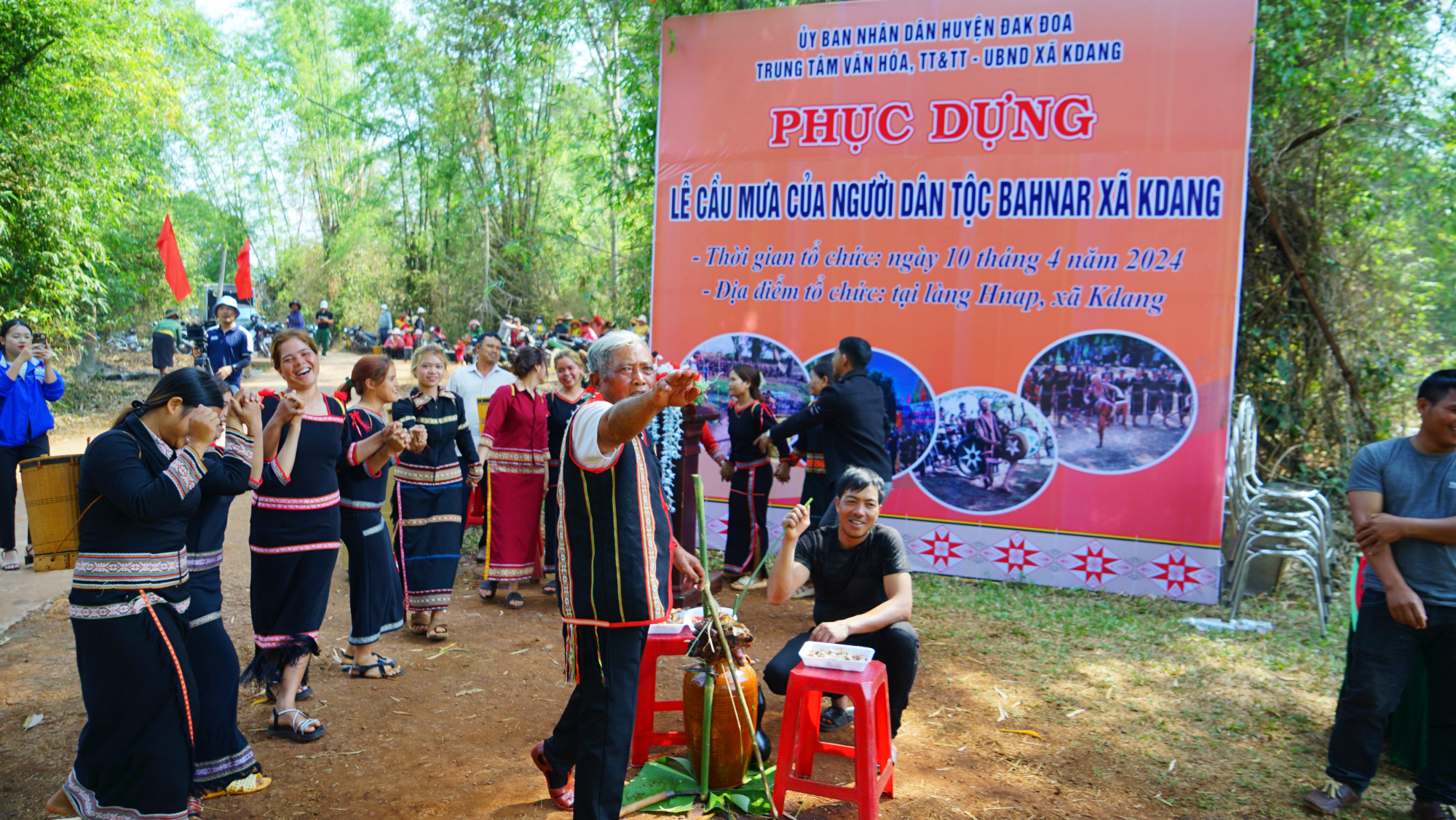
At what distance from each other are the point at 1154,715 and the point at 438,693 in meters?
3.51

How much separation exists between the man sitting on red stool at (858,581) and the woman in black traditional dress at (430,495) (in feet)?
7.60

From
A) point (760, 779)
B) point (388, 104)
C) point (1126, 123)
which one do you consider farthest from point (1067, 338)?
Result: point (388, 104)

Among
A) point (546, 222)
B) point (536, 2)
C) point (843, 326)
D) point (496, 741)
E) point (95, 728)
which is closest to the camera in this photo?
point (95, 728)

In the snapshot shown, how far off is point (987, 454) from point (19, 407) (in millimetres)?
6690

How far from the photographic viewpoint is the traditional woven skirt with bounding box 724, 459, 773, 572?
705 cm

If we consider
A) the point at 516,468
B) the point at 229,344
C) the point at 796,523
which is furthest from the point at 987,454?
the point at 229,344

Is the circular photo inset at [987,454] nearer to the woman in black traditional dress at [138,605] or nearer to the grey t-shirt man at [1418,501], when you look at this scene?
the grey t-shirt man at [1418,501]

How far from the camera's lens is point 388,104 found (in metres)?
24.0

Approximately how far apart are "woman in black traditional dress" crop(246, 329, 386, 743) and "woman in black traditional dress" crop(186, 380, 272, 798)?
1.25 ft

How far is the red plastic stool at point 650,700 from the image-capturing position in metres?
3.77

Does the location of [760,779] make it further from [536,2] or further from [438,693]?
[536,2]

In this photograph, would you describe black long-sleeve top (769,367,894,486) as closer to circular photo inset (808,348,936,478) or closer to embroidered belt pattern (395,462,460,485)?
circular photo inset (808,348,936,478)

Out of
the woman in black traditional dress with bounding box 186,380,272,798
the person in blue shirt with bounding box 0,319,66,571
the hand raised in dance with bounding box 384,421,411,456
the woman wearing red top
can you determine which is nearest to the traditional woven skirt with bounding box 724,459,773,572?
the woman wearing red top

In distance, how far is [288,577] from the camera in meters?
4.05
